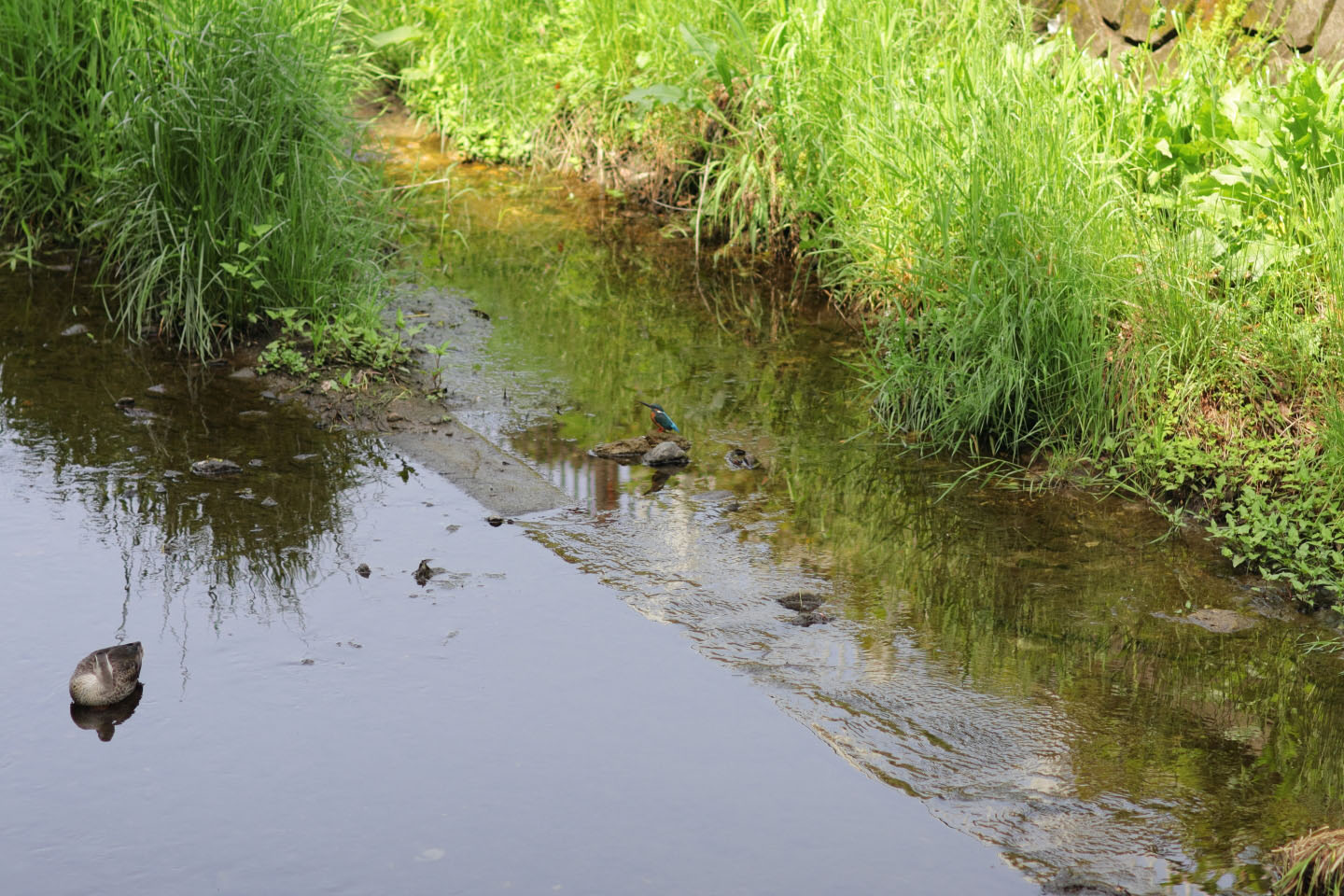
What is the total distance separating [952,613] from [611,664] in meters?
1.09

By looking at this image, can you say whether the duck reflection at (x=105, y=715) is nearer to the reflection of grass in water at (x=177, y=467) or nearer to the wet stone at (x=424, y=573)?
the reflection of grass in water at (x=177, y=467)

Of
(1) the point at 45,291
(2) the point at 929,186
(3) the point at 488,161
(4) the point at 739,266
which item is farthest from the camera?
(3) the point at 488,161

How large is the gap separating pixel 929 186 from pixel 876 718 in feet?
8.57

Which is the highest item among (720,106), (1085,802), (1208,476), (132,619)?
(720,106)

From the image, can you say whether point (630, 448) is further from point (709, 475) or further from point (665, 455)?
point (709, 475)

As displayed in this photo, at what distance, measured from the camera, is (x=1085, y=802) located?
2992mm

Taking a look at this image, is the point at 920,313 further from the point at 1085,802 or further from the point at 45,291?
the point at 45,291

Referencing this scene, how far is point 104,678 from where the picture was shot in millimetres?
3287

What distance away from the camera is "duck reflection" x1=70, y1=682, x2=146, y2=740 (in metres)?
3.23

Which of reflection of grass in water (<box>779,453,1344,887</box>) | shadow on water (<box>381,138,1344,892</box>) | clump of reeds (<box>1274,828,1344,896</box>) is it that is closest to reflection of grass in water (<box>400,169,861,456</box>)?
shadow on water (<box>381,138,1344,892</box>)

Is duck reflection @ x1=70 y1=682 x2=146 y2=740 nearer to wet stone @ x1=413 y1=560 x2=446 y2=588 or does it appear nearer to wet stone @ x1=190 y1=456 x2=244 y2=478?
wet stone @ x1=413 y1=560 x2=446 y2=588

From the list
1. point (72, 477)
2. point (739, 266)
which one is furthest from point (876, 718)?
point (739, 266)

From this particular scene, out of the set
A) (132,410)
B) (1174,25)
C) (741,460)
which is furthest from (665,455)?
(1174,25)

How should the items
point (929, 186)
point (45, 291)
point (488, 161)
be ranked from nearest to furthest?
point (929, 186) < point (45, 291) < point (488, 161)
